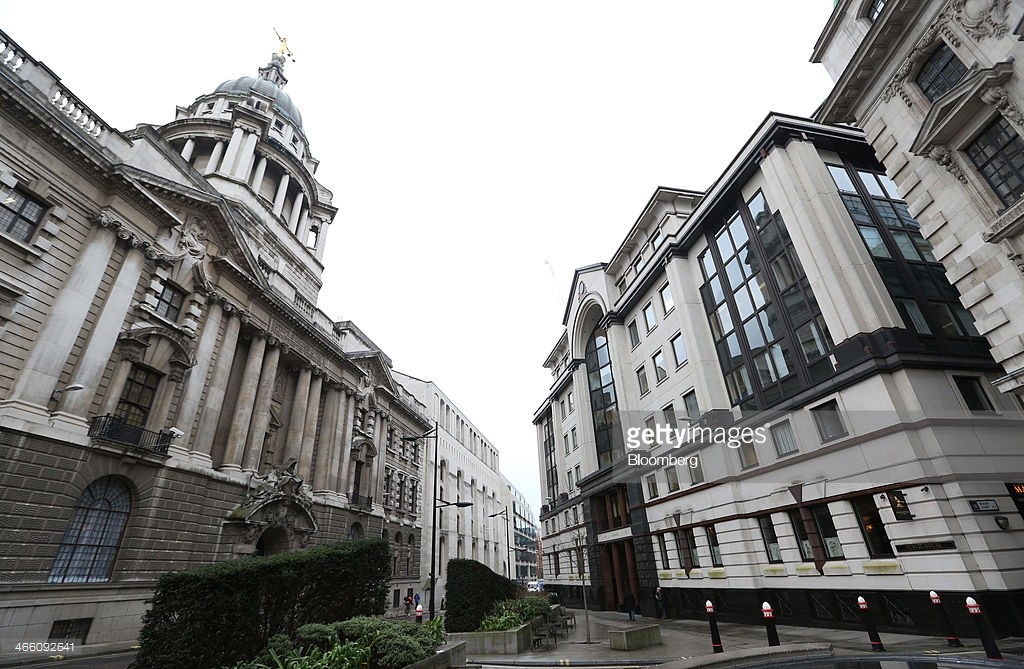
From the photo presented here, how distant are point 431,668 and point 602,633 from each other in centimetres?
1296

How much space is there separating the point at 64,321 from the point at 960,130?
1245 inches

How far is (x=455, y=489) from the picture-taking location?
60250 millimetres

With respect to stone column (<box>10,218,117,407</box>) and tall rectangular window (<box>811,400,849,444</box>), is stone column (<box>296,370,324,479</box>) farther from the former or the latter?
tall rectangular window (<box>811,400,849,444</box>)

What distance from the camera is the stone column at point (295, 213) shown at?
150ft

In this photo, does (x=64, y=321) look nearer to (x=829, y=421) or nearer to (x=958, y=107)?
(x=829, y=421)

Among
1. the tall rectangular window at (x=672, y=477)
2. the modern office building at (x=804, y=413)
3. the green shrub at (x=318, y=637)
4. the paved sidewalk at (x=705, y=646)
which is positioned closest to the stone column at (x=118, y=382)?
the green shrub at (x=318, y=637)

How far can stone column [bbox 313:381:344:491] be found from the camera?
3312 centimetres

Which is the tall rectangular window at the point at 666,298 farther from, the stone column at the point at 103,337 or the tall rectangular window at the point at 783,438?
the stone column at the point at 103,337

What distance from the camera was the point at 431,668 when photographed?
890 centimetres

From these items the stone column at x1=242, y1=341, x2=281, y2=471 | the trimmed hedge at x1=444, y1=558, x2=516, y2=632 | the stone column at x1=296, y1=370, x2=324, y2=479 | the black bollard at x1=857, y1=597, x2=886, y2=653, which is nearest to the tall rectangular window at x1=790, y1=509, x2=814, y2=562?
the black bollard at x1=857, y1=597, x2=886, y2=653

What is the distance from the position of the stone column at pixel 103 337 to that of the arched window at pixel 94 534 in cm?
336

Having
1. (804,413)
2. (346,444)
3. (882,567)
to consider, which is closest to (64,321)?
(346,444)

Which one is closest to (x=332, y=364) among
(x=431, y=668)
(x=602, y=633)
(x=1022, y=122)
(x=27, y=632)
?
(x=27, y=632)

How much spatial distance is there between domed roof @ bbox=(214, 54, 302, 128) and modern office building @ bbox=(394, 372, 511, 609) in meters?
36.5
